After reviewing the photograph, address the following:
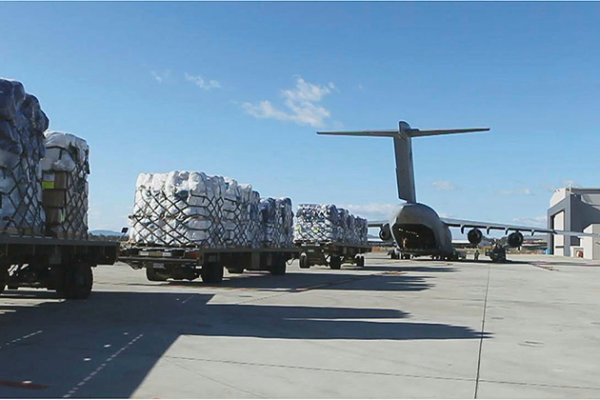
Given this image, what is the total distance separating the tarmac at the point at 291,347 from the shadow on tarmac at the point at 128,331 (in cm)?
2

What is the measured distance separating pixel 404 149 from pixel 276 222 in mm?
14219

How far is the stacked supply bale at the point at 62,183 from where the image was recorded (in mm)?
12492

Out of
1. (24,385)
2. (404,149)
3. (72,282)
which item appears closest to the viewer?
(24,385)

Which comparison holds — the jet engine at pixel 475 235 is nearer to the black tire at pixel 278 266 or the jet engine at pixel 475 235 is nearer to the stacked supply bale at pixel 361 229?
the stacked supply bale at pixel 361 229

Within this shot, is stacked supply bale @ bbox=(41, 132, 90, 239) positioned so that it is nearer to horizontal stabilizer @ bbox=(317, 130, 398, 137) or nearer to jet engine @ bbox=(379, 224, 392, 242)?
horizontal stabilizer @ bbox=(317, 130, 398, 137)

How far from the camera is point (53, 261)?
12.4 metres

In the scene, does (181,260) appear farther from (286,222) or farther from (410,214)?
(410,214)

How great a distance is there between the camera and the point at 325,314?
12414 millimetres

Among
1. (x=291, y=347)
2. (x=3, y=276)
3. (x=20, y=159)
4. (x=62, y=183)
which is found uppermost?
(x=20, y=159)

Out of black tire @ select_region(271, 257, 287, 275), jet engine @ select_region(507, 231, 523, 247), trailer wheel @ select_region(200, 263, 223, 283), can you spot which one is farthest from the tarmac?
jet engine @ select_region(507, 231, 523, 247)

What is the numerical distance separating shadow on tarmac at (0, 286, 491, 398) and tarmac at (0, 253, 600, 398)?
0.02m

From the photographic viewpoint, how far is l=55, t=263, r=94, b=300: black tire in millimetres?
13820

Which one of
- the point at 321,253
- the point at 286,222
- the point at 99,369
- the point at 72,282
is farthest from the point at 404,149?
the point at 99,369

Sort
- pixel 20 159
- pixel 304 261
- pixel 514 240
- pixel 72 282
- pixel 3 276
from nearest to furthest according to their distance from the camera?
pixel 20 159
pixel 3 276
pixel 72 282
pixel 304 261
pixel 514 240
